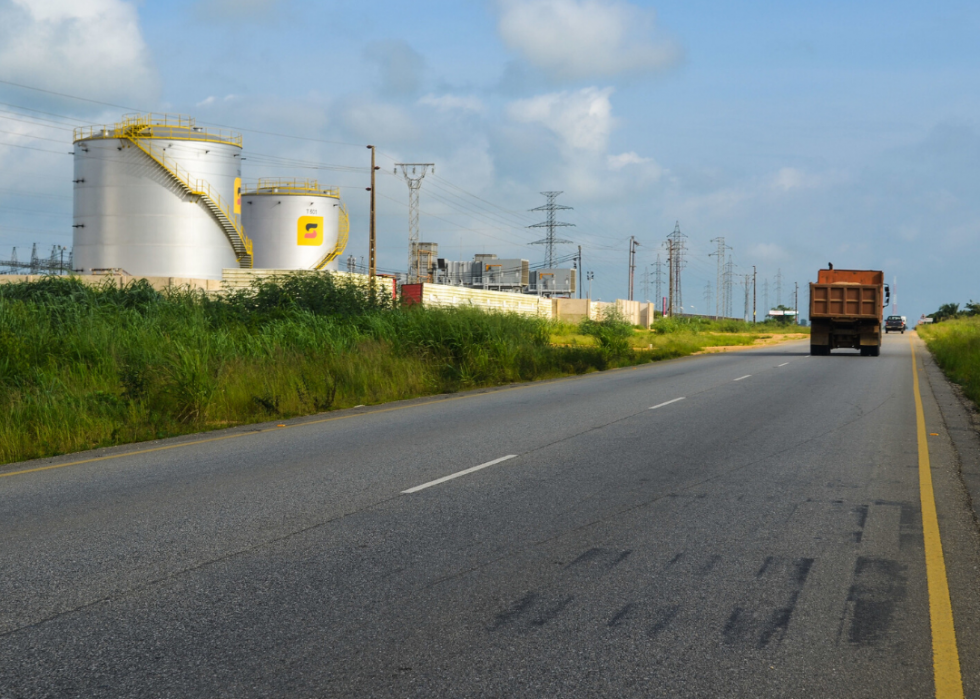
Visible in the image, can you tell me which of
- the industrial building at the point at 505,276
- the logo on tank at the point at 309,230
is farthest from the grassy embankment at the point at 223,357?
the industrial building at the point at 505,276

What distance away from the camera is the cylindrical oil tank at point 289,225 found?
5612 centimetres

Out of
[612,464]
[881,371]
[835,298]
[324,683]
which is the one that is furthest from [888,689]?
[835,298]

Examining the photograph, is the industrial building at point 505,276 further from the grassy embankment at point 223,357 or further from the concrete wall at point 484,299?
the grassy embankment at point 223,357

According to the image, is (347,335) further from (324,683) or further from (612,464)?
(324,683)

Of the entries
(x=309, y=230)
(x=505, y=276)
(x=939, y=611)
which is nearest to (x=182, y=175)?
(x=309, y=230)

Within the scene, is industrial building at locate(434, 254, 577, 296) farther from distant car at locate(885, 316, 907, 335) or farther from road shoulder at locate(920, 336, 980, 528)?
road shoulder at locate(920, 336, 980, 528)

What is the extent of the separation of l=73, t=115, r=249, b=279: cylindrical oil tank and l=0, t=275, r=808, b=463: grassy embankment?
18417 mm

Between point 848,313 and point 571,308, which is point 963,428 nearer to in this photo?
point 848,313

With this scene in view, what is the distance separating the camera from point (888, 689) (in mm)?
4109

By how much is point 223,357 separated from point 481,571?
1233 cm

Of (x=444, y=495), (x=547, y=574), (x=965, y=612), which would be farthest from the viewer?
(x=444, y=495)

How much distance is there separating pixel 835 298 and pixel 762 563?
33.0 meters

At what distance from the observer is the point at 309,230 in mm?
56656

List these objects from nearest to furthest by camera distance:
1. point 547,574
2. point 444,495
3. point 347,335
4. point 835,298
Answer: point 547,574 → point 444,495 → point 347,335 → point 835,298
